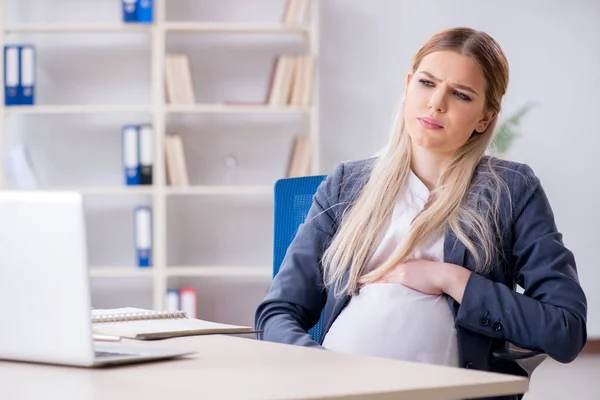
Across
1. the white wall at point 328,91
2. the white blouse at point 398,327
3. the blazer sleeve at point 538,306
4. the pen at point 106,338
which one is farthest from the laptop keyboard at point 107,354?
the white wall at point 328,91

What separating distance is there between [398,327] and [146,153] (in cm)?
313

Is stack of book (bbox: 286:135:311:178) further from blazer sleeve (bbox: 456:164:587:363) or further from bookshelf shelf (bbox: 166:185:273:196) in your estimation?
blazer sleeve (bbox: 456:164:587:363)

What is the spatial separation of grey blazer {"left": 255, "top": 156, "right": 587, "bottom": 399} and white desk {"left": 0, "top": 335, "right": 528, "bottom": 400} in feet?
1.25

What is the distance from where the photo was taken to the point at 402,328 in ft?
5.44

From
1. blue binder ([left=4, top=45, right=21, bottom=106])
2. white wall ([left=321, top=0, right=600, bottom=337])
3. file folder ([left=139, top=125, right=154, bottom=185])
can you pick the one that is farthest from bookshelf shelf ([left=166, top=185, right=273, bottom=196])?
blue binder ([left=4, top=45, right=21, bottom=106])

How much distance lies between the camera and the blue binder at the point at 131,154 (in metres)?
4.57

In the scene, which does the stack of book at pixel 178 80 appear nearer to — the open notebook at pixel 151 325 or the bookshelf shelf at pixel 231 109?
the bookshelf shelf at pixel 231 109

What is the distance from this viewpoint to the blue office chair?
2125 millimetres

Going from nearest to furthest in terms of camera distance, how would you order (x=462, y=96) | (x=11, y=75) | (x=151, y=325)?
(x=151, y=325) → (x=462, y=96) → (x=11, y=75)

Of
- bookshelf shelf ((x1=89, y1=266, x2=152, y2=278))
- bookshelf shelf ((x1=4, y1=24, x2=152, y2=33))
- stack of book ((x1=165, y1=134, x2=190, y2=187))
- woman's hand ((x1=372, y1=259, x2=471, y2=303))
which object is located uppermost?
woman's hand ((x1=372, y1=259, x2=471, y2=303))

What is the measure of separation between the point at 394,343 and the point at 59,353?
72 centimetres

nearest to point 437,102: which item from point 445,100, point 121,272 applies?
point 445,100

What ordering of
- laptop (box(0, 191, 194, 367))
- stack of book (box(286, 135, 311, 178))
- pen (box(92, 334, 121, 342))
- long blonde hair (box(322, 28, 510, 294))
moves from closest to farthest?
1. laptop (box(0, 191, 194, 367))
2. pen (box(92, 334, 121, 342))
3. long blonde hair (box(322, 28, 510, 294))
4. stack of book (box(286, 135, 311, 178))

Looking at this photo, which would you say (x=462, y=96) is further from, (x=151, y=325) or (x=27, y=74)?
(x=27, y=74)
